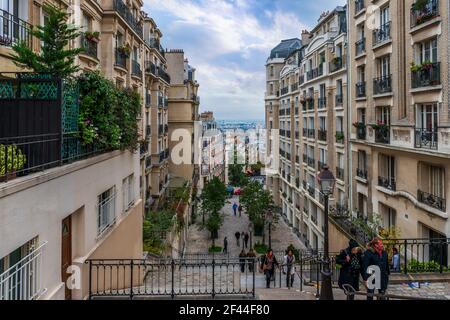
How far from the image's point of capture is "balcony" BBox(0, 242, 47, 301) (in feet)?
19.6

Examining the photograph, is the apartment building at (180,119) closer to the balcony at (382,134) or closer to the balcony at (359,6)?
the balcony at (359,6)

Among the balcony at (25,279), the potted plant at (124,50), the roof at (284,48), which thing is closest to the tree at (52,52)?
the balcony at (25,279)

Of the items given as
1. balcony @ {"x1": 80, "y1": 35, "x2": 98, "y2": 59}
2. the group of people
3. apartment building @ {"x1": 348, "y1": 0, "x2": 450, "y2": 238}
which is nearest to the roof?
apartment building @ {"x1": 348, "y1": 0, "x2": 450, "y2": 238}

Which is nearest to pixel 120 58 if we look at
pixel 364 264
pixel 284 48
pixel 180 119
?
pixel 364 264

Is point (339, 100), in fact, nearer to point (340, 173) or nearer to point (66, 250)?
point (340, 173)

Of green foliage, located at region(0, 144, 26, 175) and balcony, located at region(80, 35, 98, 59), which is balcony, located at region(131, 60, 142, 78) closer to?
balcony, located at region(80, 35, 98, 59)

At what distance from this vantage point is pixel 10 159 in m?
6.21

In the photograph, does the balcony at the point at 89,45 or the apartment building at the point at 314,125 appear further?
the apartment building at the point at 314,125

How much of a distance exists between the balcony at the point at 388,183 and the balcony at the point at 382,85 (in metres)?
4.51

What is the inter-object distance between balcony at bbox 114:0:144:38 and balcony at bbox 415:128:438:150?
625 inches

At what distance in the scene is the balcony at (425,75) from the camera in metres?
15.8

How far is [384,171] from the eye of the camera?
831 inches
